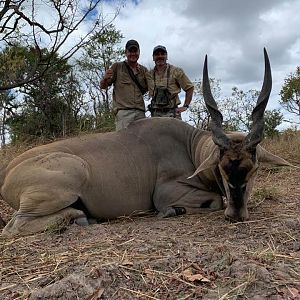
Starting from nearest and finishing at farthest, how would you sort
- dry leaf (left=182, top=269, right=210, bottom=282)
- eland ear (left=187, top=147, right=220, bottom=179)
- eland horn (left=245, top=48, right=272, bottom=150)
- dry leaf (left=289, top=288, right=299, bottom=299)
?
1. dry leaf (left=289, top=288, right=299, bottom=299)
2. dry leaf (left=182, top=269, right=210, bottom=282)
3. eland horn (left=245, top=48, right=272, bottom=150)
4. eland ear (left=187, top=147, right=220, bottom=179)

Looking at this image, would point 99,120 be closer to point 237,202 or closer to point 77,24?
point 77,24

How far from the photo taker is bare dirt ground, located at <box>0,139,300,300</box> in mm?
1976

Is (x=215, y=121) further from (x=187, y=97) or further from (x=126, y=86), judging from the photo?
→ (x=126, y=86)

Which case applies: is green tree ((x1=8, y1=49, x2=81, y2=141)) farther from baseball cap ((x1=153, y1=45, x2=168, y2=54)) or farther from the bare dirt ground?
the bare dirt ground

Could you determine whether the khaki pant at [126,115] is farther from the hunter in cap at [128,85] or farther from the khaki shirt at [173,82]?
the khaki shirt at [173,82]

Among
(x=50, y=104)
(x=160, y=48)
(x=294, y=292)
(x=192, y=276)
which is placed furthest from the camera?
(x=50, y=104)

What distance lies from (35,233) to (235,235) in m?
1.46

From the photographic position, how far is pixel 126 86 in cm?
570

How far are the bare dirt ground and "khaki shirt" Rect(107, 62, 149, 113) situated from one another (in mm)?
2428

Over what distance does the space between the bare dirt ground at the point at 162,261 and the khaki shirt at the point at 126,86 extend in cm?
243

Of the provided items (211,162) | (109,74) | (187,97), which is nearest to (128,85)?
(109,74)

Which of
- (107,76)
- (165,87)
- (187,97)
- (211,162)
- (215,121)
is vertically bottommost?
(211,162)

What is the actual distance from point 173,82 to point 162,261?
360 cm

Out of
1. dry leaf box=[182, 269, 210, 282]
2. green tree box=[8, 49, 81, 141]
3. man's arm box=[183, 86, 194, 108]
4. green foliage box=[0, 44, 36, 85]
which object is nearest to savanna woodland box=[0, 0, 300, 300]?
dry leaf box=[182, 269, 210, 282]
